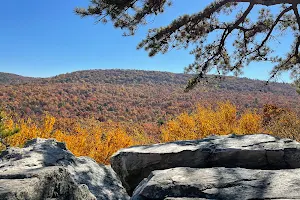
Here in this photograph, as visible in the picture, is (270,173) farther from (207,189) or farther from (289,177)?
(207,189)

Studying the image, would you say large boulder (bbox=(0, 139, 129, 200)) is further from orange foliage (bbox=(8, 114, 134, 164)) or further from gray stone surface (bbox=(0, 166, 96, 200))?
orange foliage (bbox=(8, 114, 134, 164))

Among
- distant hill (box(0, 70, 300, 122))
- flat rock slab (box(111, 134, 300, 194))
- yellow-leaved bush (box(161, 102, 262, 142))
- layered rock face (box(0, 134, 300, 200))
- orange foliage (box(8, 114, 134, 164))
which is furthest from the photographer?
distant hill (box(0, 70, 300, 122))

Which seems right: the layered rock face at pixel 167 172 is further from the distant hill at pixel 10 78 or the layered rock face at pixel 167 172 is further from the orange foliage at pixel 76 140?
the distant hill at pixel 10 78

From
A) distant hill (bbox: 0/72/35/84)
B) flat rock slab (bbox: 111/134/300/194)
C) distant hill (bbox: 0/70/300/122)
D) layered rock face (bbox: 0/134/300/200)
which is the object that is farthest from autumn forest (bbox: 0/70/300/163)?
distant hill (bbox: 0/72/35/84)

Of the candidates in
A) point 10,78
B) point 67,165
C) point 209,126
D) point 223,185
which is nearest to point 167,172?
point 223,185

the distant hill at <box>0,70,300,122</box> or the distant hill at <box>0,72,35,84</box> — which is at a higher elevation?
the distant hill at <box>0,72,35,84</box>

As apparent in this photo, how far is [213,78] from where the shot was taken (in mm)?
10555

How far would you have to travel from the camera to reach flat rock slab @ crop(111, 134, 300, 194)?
561 cm

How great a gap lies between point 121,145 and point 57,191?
1347cm

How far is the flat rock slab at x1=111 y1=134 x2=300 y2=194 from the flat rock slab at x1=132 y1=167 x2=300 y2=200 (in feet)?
5.32

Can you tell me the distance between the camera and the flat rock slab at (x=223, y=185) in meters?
3.36

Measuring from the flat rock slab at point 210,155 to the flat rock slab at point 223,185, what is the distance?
5.32ft

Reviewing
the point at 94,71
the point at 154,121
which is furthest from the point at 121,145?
the point at 94,71

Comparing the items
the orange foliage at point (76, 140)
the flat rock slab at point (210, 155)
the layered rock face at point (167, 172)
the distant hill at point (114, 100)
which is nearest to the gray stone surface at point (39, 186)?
the layered rock face at point (167, 172)
